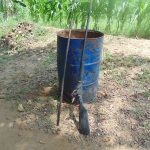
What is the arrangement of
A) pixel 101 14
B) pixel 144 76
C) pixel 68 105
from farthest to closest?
pixel 101 14, pixel 144 76, pixel 68 105

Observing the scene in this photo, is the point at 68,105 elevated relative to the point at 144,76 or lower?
lower

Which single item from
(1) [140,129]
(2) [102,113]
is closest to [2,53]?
(2) [102,113]

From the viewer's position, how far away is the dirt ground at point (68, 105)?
11.9 feet

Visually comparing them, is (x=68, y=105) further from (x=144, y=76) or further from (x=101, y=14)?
(x=101, y=14)

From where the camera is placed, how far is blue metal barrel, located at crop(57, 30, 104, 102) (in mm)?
3898

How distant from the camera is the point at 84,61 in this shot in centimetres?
397

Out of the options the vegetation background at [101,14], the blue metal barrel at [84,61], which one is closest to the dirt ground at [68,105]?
the blue metal barrel at [84,61]

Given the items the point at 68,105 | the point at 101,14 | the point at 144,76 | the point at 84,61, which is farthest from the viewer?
the point at 101,14

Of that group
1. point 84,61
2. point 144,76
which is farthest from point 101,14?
point 84,61

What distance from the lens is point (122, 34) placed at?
23.8 ft

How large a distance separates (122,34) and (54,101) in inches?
136

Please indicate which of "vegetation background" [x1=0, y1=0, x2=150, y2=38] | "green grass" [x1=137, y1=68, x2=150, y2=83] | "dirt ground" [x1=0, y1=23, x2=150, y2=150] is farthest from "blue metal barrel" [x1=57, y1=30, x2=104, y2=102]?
"vegetation background" [x1=0, y1=0, x2=150, y2=38]

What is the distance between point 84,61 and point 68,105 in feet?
1.99

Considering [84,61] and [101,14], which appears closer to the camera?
[84,61]
